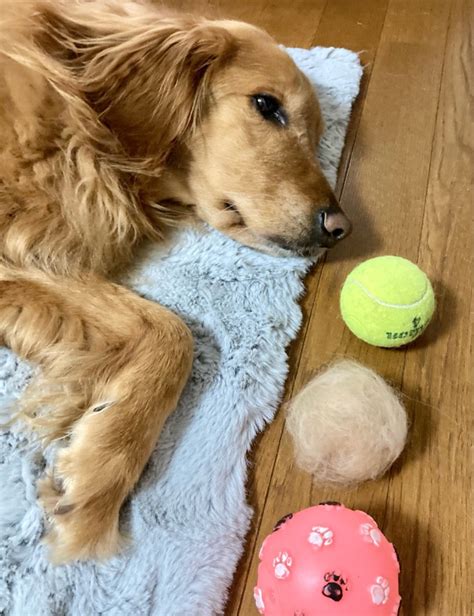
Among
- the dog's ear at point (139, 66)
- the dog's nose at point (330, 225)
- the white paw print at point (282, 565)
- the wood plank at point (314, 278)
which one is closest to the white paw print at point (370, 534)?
the white paw print at point (282, 565)

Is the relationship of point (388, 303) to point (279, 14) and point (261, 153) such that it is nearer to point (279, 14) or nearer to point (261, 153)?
point (261, 153)

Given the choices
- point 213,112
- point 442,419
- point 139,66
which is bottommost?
point 442,419

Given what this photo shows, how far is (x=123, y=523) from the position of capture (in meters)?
1.14

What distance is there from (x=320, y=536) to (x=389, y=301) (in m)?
0.52

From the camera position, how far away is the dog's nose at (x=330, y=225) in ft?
4.89

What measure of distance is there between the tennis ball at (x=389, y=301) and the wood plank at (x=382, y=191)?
0.37ft

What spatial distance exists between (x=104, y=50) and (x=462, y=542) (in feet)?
4.27

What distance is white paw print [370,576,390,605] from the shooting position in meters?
0.92

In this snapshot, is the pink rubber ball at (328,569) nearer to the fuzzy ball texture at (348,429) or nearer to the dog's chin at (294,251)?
the fuzzy ball texture at (348,429)

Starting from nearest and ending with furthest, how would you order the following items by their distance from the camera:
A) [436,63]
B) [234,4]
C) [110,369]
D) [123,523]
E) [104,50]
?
[123,523] → [110,369] → [104,50] → [436,63] → [234,4]

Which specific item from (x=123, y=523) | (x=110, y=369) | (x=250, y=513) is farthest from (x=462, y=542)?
(x=110, y=369)

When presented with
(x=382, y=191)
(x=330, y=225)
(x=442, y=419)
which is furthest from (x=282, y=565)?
(x=382, y=191)

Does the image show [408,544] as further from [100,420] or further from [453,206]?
[453,206]

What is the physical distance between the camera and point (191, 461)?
123cm
